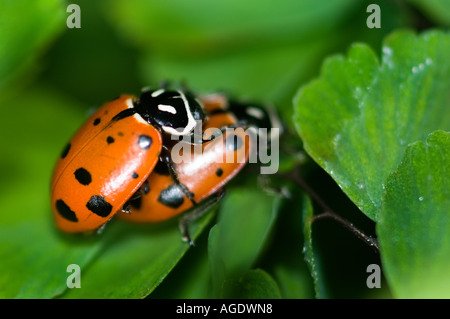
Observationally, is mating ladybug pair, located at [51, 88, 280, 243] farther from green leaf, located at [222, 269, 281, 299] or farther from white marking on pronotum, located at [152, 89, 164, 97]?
green leaf, located at [222, 269, 281, 299]

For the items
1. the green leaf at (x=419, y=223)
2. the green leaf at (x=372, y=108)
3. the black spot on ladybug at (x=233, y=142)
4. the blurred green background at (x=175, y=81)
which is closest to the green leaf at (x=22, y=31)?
the blurred green background at (x=175, y=81)

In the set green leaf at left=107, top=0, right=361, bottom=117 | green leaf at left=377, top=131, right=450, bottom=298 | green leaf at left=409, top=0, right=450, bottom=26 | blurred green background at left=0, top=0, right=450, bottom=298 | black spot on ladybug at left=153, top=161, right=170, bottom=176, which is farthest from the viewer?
green leaf at left=107, top=0, right=361, bottom=117

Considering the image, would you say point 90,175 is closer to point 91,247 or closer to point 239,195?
point 91,247

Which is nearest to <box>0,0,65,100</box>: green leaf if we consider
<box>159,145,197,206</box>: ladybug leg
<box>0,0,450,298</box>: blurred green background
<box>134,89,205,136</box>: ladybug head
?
<box>0,0,450,298</box>: blurred green background

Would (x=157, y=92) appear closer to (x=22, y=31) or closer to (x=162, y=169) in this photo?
(x=162, y=169)

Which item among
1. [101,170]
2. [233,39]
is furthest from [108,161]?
[233,39]

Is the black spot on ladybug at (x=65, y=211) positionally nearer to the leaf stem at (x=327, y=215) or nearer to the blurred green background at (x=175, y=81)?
the blurred green background at (x=175, y=81)
